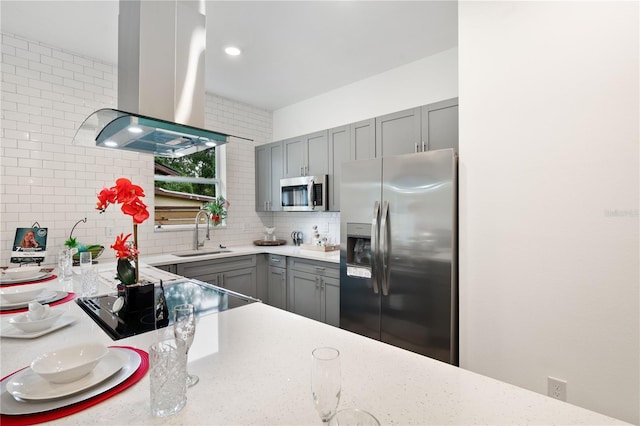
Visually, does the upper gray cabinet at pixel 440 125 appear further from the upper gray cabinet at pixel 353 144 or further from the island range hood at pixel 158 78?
the island range hood at pixel 158 78

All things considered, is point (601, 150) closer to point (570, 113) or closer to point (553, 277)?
point (570, 113)

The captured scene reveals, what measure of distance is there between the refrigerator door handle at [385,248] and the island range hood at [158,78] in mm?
1316

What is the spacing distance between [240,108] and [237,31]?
179cm

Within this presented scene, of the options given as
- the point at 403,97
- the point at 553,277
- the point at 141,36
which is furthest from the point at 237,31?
the point at 553,277

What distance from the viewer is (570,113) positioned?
66.3 inches

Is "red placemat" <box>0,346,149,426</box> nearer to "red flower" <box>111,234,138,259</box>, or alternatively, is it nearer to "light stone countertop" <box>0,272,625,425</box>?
"light stone countertop" <box>0,272,625,425</box>

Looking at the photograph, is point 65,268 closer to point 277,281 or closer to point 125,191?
point 125,191

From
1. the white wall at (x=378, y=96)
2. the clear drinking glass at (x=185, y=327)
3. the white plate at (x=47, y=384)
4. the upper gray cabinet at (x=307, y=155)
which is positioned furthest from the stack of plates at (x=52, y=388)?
the white wall at (x=378, y=96)

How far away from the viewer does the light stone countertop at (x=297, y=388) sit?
750 mm

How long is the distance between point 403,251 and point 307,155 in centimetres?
199

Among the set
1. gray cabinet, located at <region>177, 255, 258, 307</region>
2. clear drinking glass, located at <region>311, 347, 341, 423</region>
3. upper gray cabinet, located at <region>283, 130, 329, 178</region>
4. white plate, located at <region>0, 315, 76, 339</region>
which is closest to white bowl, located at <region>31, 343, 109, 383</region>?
white plate, located at <region>0, 315, 76, 339</region>

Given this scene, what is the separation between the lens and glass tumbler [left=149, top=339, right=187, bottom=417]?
0.76 metres

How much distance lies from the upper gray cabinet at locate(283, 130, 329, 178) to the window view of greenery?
1052 millimetres

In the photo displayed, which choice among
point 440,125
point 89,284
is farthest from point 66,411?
point 440,125
